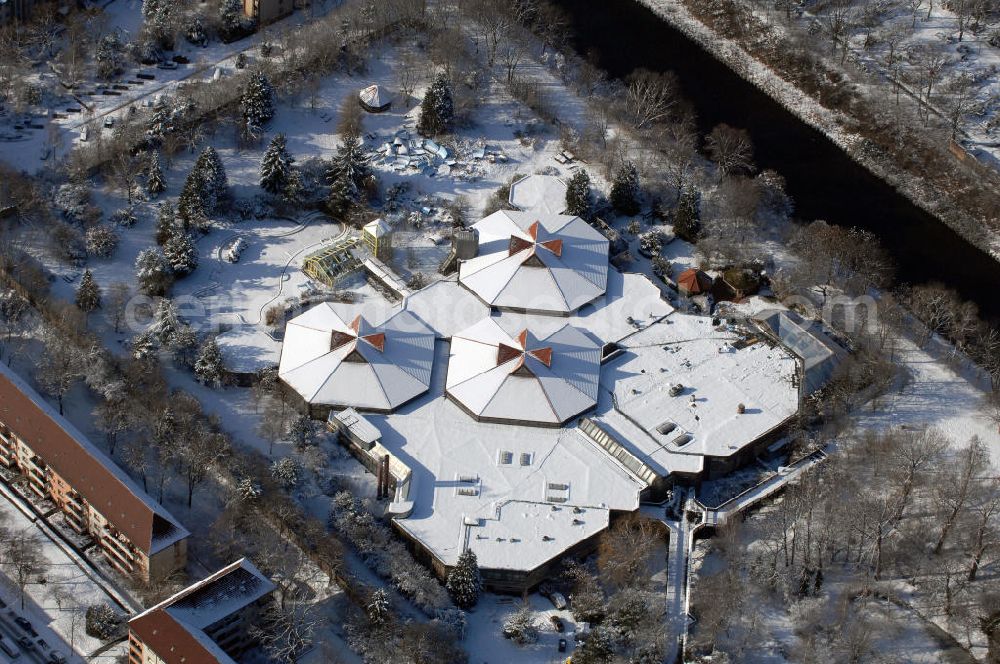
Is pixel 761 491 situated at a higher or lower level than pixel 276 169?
lower

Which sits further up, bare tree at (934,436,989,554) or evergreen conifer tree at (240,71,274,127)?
Result: evergreen conifer tree at (240,71,274,127)

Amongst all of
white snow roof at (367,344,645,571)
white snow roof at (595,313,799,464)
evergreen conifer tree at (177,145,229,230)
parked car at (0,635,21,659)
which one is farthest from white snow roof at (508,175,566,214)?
parked car at (0,635,21,659)

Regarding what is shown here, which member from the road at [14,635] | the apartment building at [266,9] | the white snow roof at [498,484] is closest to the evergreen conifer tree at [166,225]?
the white snow roof at [498,484]

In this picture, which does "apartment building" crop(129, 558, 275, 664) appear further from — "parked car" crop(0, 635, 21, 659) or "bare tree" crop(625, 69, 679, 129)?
"bare tree" crop(625, 69, 679, 129)

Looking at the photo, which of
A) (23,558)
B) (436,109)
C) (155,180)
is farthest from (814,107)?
(23,558)

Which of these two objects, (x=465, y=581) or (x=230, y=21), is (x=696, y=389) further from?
(x=230, y=21)

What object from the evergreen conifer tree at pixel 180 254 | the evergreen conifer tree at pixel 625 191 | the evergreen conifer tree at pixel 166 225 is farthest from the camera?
the evergreen conifer tree at pixel 625 191

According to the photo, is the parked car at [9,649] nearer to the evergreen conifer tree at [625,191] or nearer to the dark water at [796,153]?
the evergreen conifer tree at [625,191]
